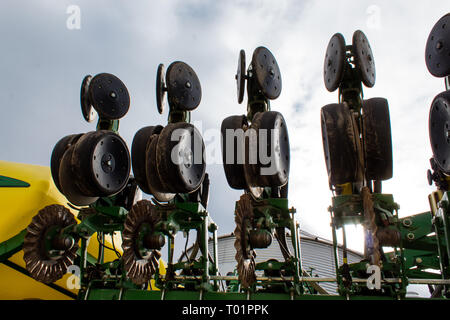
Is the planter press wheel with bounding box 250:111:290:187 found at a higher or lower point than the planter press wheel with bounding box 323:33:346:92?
lower

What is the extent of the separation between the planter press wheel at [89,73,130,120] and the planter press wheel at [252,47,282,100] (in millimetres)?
2603

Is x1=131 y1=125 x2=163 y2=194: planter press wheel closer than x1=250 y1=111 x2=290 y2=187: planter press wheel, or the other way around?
x1=250 y1=111 x2=290 y2=187: planter press wheel

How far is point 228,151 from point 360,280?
2.73 meters

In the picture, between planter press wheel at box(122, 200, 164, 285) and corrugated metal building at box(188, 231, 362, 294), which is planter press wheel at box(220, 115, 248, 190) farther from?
corrugated metal building at box(188, 231, 362, 294)

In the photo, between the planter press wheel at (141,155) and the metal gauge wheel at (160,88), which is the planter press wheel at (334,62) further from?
the planter press wheel at (141,155)

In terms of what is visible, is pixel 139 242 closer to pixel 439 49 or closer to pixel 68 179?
pixel 68 179

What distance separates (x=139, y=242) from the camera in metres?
6.57

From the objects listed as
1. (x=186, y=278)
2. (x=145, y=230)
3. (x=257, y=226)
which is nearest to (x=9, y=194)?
(x=145, y=230)

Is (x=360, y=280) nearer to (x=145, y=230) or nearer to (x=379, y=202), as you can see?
(x=379, y=202)

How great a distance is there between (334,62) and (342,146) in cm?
168

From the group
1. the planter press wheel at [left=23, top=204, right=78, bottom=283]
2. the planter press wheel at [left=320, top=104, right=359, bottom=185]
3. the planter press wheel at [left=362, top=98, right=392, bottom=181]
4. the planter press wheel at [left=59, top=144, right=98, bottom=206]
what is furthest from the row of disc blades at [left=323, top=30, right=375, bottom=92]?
the planter press wheel at [left=23, top=204, right=78, bottom=283]

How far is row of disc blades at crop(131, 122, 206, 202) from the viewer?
652 cm

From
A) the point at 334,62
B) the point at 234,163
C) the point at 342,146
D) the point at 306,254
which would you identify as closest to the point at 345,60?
the point at 334,62

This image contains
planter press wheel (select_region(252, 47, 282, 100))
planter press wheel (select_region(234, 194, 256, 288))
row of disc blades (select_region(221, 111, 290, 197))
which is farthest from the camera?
planter press wheel (select_region(252, 47, 282, 100))
